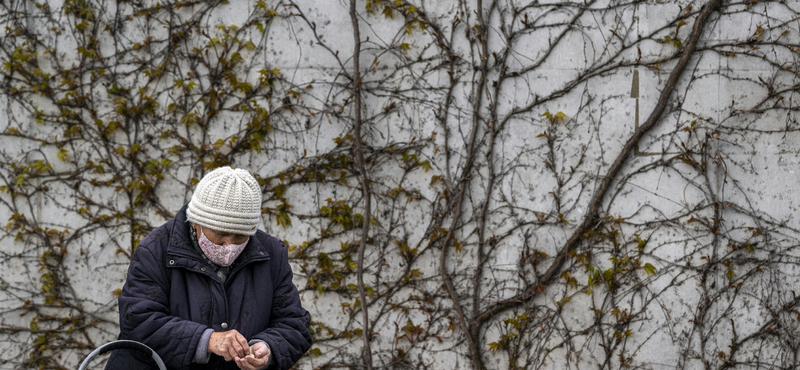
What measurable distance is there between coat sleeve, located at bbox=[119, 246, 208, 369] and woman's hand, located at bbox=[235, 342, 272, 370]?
14 centimetres

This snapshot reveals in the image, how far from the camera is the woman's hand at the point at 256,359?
1.85m

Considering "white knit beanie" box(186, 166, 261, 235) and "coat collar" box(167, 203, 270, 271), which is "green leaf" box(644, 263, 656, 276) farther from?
"white knit beanie" box(186, 166, 261, 235)

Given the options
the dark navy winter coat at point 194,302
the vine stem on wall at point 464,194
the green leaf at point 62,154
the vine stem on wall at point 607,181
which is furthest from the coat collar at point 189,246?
the green leaf at point 62,154

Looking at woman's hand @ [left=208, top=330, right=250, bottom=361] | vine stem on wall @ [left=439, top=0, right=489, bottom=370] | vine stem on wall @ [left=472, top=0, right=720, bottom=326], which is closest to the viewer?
woman's hand @ [left=208, top=330, right=250, bottom=361]

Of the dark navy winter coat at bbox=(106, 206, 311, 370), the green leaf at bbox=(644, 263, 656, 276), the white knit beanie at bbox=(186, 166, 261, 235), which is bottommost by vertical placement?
the dark navy winter coat at bbox=(106, 206, 311, 370)

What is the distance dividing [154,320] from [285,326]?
41 cm

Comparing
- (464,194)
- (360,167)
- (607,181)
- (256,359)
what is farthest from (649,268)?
(256,359)

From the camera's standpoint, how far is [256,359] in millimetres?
1861

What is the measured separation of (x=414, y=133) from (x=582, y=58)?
3.44 feet

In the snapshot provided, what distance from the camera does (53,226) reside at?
388cm

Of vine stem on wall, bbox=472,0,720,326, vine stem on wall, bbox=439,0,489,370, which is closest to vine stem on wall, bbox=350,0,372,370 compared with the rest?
vine stem on wall, bbox=439,0,489,370

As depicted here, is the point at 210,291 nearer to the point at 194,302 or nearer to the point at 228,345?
the point at 194,302

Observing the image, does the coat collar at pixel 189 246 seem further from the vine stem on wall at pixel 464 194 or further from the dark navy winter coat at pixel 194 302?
the vine stem on wall at pixel 464 194

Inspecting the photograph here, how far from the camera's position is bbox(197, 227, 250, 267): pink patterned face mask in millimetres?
1909
